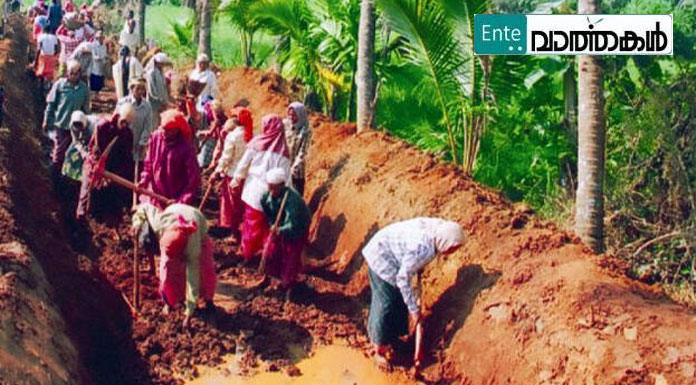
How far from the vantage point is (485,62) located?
1105 cm

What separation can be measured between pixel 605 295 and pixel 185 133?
4693 millimetres

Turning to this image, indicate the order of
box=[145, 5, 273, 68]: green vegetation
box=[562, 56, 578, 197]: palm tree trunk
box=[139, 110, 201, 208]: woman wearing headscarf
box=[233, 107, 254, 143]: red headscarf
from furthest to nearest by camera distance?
box=[145, 5, 273, 68]: green vegetation, box=[562, 56, 578, 197]: palm tree trunk, box=[233, 107, 254, 143]: red headscarf, box=[139, 110, 201, 208]: woman wearing headscarf

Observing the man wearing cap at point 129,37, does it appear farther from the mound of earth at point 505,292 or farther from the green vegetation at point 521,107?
the mound of earth at point 505,292

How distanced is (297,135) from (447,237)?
12.0 ft

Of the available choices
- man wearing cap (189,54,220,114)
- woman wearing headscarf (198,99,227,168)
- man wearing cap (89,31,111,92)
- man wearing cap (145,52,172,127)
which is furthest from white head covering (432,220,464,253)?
man wearing cap (89,31,111,92)

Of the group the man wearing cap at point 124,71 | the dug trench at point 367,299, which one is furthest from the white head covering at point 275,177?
the man wearing cap at point 124,71

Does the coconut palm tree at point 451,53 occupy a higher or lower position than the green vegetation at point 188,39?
lower

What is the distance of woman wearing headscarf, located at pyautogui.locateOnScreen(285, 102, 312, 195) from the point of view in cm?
1058

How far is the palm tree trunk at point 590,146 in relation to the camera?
8.04 m

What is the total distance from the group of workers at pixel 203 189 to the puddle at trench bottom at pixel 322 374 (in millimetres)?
249

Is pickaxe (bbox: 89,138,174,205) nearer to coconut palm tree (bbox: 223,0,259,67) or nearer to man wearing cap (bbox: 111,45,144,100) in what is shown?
man wearing cap (bbox: 111,45,144,100)

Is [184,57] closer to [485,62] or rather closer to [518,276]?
[485,62]

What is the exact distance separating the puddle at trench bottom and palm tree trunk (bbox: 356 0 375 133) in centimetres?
485

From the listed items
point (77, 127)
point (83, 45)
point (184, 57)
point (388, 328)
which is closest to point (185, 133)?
point (77, 127)
